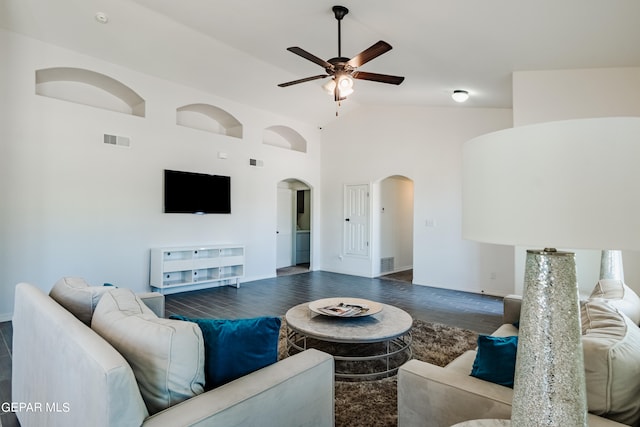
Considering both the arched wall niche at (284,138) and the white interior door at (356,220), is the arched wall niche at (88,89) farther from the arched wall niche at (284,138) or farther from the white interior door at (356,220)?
the white interior door at (356,220)

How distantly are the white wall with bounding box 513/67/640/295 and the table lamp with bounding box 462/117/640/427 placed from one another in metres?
3.51

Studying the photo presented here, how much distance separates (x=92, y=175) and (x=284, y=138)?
4.09 meters

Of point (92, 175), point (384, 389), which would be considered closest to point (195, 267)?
point (92, 175)

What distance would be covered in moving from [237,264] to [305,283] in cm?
131

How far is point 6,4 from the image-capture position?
3691 mm

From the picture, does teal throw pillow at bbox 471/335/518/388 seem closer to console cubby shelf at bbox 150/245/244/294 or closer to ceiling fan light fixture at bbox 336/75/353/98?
ceiling fan light fixture at bbox 336/75/353/98

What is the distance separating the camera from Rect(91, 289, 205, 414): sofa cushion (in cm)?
122

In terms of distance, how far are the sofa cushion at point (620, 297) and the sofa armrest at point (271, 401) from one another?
1623 mm

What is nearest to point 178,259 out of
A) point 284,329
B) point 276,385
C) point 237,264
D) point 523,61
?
point 237,264

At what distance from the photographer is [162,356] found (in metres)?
1.21

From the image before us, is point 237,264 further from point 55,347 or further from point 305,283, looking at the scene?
point 55,347

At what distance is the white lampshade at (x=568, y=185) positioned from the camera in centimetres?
69

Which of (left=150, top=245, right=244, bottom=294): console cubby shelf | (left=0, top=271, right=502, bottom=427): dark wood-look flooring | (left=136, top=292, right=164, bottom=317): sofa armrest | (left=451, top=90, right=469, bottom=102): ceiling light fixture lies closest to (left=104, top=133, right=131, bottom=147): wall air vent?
(left=150, top=245, right=244, bottom=294): console cubby shelf

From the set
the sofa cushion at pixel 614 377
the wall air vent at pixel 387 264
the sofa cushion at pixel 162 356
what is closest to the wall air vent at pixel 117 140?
the sofa cushion at pixel 162 356
